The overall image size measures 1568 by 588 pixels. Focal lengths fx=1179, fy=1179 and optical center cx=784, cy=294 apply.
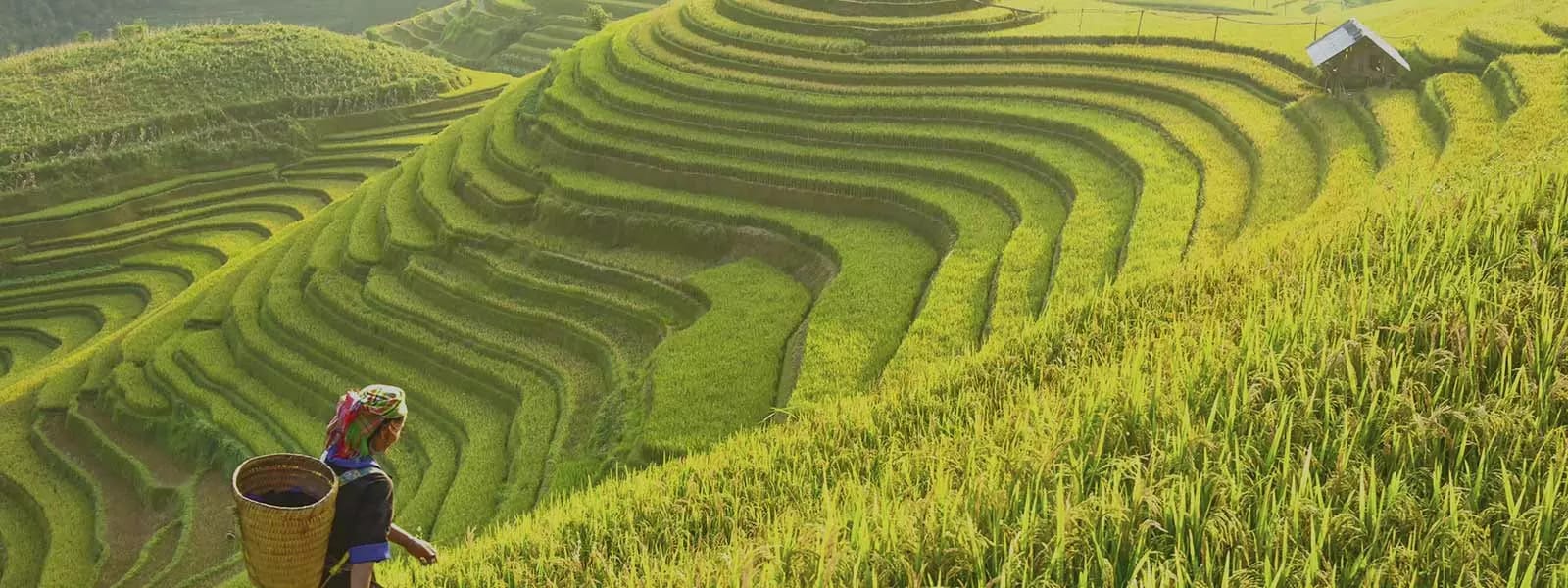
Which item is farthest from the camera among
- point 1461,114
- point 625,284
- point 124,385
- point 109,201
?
point 109,201

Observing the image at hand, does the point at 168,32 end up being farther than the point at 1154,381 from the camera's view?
Yes

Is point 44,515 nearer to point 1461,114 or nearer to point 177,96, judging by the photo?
point 1461,114

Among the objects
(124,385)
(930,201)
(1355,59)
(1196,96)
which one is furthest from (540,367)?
(1355,59)

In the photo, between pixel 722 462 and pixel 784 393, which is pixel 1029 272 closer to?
pixel 784 393

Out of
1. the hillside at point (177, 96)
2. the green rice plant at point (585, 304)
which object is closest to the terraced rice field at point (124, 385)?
the hillside at point (177, 96)

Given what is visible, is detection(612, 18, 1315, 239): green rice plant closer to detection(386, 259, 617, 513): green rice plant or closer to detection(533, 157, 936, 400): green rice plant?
detection(533, 157, 936, 400): green rice plant

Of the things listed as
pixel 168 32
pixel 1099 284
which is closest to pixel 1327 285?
pixel 1099 284
